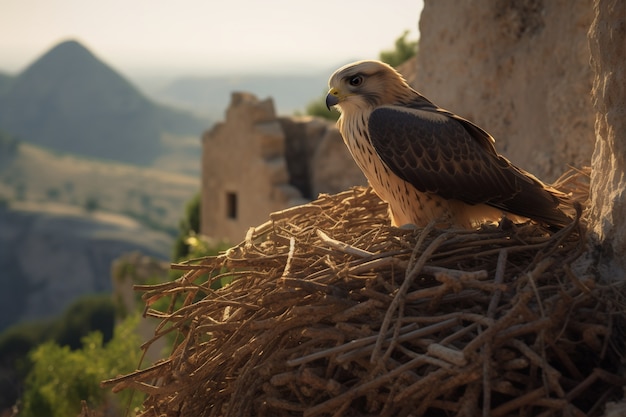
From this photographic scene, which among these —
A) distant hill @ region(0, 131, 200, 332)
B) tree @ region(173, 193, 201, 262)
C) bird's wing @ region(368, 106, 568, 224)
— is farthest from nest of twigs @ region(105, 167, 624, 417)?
distant hill @ region(0, 131, 200, 332)

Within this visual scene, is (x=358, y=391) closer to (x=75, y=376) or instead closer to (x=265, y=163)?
(x=75, y=376)

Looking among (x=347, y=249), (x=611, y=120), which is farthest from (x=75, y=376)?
(x=611, y=120)

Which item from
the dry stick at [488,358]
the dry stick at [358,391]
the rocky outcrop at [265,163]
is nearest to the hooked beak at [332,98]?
the dry stick at [488,358]

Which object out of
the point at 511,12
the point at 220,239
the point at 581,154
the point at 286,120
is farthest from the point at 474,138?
the point at 220,239

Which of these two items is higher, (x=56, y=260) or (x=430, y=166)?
(x=430, y=166)

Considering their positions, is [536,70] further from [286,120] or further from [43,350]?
[43,350]

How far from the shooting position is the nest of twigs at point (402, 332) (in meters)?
2.45

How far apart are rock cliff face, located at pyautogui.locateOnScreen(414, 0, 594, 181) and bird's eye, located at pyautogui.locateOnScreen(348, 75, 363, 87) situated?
4.90 feet

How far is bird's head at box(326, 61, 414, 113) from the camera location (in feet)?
12.5

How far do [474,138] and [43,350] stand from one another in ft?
31.2

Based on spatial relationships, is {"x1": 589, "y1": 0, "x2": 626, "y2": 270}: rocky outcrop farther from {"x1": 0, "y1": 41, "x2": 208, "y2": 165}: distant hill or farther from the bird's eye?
{"x1": 0, "y1": 41, "x2": 208, "y2": 165}: distant hill

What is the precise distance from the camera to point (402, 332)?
260 centimetres

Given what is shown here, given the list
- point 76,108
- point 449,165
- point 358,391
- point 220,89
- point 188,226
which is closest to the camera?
point 358,391

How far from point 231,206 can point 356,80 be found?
9.74 meters
